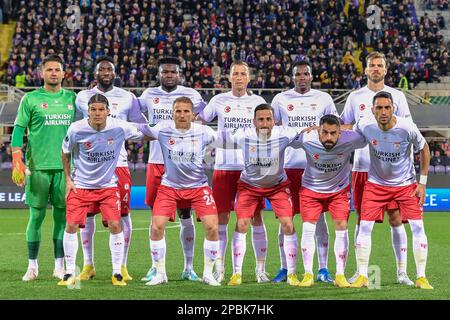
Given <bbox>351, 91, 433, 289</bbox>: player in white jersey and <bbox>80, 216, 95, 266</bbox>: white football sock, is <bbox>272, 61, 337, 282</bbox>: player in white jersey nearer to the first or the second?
<bbox>351, 91, 433, 289</bbox>: player in white jersey

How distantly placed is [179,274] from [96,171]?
185 cm

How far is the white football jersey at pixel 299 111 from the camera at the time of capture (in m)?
10.1

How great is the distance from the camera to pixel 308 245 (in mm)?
9516

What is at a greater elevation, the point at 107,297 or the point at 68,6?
the point at 68,6

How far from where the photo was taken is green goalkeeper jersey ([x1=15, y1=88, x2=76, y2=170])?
995cm

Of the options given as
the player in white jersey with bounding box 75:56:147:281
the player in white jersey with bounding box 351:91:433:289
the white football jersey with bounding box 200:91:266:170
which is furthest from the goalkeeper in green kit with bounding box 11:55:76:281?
the player in white jersey with bounding box 351:91:433:289

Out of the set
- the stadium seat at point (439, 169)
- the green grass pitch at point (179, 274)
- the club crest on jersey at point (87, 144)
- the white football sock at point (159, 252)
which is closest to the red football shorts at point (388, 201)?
the green grass pitch at point (179, 274)

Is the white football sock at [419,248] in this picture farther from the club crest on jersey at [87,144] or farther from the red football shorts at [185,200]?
the club crest on jersey at [87,144]

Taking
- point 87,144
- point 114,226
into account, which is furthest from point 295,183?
point 87,144

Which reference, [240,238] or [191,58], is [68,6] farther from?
[240,238]

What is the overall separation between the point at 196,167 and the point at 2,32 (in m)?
24.2

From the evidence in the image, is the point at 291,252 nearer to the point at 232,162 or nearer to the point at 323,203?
the point at 323,203

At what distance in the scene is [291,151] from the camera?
10.1 meters
